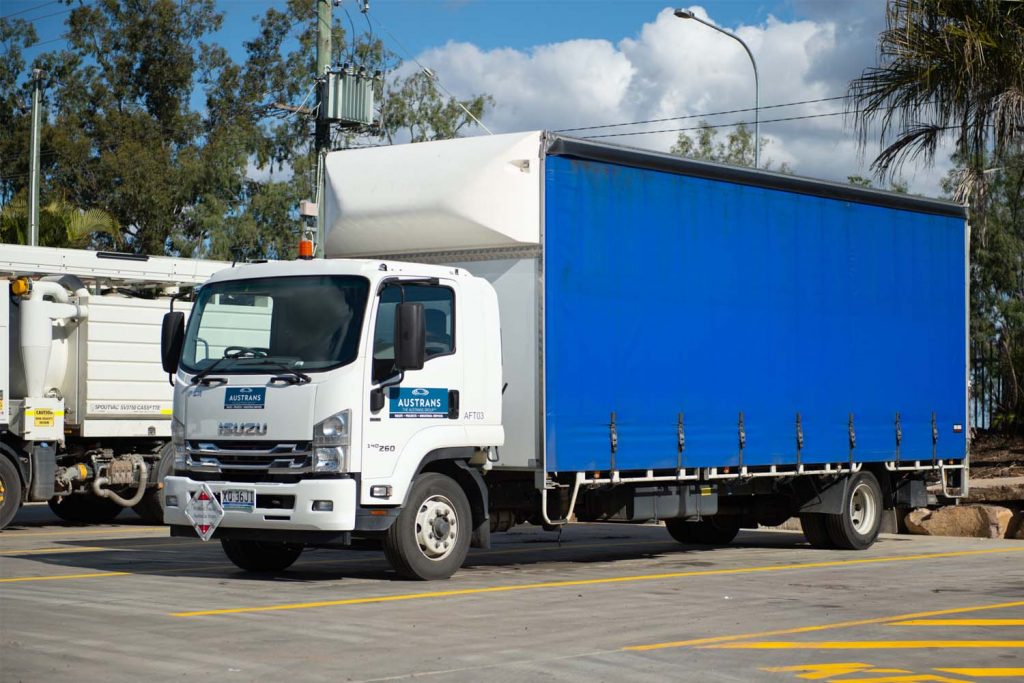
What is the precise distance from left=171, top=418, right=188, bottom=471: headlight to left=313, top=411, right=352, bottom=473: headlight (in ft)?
4.61

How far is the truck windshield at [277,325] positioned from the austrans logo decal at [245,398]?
0.17 meters

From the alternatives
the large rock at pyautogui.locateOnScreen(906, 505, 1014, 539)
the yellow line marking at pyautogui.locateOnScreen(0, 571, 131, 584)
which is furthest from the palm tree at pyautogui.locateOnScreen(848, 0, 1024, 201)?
the yellow line marking at pyautogui.locateOnScreen(0, 571, 131, 584)

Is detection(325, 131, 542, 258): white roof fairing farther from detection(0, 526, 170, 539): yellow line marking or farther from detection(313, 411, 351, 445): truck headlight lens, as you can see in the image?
detection(0, 526, 170, 539): yellow line marking

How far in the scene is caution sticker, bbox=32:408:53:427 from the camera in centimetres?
1850

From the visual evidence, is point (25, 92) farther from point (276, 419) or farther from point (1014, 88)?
point (276, 419)

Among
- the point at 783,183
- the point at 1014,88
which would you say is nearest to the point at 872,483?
the point at 783,183

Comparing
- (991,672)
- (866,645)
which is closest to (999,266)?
(866,645)

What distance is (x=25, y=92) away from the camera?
163 feet

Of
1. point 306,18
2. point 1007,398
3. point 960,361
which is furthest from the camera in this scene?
point 306,18

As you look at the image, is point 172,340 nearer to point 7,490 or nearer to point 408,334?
point 408,334

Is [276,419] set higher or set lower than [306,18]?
lower

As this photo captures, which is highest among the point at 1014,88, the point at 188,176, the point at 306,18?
the point at 306,18

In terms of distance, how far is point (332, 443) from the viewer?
1209 centimetres

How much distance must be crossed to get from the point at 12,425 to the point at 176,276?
121 inches
